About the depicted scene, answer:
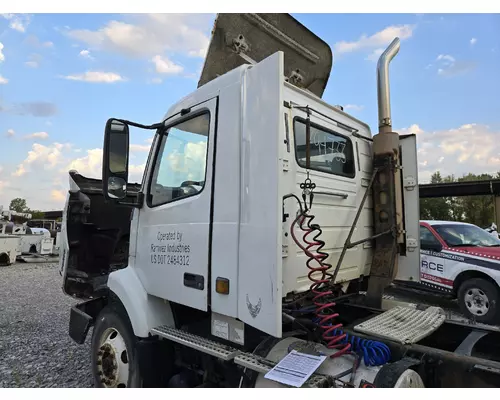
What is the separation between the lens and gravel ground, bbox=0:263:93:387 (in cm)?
445

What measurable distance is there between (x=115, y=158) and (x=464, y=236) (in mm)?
7654

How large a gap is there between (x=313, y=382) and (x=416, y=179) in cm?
224

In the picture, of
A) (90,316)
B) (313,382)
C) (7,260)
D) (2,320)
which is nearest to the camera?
(313,382)

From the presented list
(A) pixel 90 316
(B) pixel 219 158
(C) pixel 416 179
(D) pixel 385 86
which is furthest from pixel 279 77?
(A) pixel 90 316

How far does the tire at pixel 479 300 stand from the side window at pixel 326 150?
5.22 metres

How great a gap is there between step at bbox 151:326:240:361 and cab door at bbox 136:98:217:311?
24 centimetres

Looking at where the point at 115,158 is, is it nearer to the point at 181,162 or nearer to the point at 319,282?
the point at 181,162

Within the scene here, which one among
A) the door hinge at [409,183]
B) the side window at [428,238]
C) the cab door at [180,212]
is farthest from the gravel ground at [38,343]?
the side window at [428,238]

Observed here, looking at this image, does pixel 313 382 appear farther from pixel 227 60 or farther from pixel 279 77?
pixel 227 60

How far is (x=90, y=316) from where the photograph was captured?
3.72 m

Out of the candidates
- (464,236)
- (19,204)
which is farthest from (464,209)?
(19,204)

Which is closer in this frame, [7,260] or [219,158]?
[219,158]

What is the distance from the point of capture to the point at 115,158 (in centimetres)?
285

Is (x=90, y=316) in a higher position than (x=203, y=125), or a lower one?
lower
